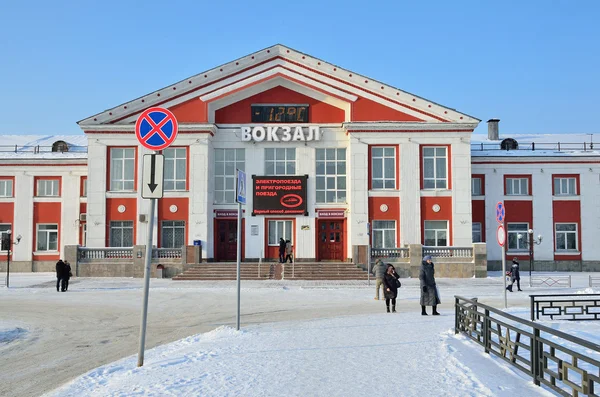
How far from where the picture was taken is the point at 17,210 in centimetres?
4009

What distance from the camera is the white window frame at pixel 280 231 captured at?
36469mm

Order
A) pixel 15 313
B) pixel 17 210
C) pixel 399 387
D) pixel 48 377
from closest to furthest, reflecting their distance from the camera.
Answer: pixel 399 387 < pixel 48 377 < pixel 15 313 < pixel 17 210

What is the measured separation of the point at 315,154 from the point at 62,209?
18.1m

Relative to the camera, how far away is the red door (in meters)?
36.5

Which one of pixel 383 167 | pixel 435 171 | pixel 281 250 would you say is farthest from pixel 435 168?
pixel 281 250

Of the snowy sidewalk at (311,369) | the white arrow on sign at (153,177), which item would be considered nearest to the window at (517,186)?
the snowy sidewalk at (311,369)

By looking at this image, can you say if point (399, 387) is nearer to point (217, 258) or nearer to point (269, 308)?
point (269, 308)

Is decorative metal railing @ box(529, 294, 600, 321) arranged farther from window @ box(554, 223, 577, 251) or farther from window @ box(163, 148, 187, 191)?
window @ box(163, 148, 187, 191)

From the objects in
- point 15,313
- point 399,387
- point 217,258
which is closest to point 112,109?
point 217,258

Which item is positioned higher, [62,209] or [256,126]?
[256,126]

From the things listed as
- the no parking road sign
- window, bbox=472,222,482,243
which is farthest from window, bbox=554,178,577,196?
the no parking road sign

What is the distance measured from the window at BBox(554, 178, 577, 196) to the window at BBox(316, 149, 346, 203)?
1490cm

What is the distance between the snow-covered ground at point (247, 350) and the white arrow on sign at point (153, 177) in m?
2.56

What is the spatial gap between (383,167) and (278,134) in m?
6.77
